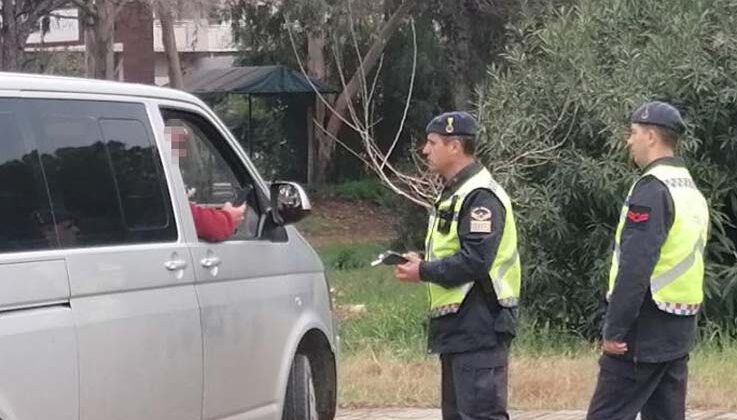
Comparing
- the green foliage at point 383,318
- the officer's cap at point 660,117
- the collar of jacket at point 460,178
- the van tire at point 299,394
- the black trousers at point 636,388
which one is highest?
the officer's cap at point 660,117

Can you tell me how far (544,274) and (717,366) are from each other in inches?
118

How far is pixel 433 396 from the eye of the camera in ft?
32.8

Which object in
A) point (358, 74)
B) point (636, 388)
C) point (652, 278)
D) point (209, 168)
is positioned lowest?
point (636, 388)

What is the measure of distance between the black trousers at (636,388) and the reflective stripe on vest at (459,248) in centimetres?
55

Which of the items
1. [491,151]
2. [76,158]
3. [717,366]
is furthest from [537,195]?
[76,158]

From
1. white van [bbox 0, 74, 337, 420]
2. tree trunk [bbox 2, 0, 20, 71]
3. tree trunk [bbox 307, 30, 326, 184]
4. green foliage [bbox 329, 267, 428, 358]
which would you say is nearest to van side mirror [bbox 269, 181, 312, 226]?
white van [bbox 0, 74, 337, 420]

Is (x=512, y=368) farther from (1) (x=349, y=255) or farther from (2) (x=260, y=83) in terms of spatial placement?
(2) (x=260, y=83)

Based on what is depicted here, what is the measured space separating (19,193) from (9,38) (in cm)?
1946

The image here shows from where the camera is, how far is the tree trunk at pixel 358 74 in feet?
100

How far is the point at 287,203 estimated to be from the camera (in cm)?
750

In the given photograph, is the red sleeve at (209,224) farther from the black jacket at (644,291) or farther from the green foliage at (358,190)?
the green foliage at (358,190)

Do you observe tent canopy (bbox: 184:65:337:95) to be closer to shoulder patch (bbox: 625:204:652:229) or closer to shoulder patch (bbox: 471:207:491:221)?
shoulder patch (bbox: 471:207:491:221)

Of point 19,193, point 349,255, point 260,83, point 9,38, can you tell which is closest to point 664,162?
point 19,193

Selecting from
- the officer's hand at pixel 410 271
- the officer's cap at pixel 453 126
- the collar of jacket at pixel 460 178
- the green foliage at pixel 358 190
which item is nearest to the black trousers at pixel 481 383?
the officer's hand at pixel 410 271
